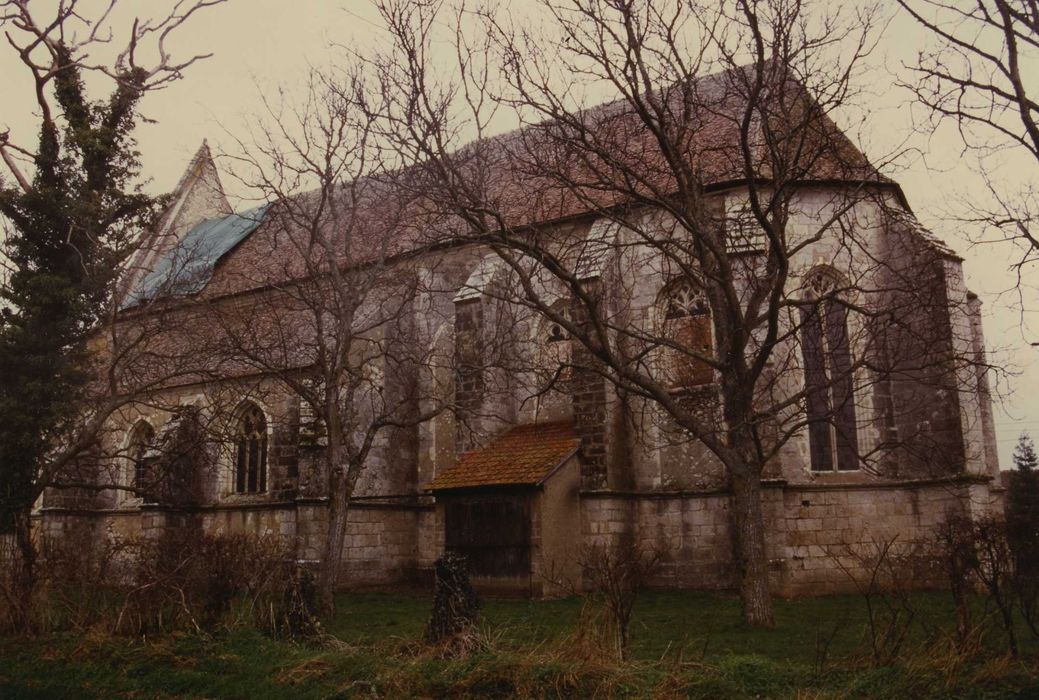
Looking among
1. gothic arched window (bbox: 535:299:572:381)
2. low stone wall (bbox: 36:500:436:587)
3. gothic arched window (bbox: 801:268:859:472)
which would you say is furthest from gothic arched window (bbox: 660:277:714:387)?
low stone wall (bbox: 36:500:436:587)

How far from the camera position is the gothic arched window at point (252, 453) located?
22.7 metres

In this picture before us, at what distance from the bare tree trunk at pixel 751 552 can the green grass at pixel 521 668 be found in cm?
27

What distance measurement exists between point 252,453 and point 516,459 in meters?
8.68

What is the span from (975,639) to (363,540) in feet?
44.2

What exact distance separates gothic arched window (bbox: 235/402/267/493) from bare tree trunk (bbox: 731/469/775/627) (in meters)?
14.4

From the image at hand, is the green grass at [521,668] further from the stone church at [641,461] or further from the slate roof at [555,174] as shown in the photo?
the slate roof at [555,174]

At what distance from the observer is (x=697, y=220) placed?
1135cm

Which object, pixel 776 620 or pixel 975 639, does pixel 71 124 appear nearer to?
pixel 776 620

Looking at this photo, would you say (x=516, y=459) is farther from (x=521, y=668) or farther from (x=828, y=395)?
(x=521, y=668)

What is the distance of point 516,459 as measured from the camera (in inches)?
680

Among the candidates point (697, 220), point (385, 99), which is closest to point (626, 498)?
point (697, 220)

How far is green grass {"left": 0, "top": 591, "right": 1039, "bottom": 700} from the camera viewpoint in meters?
7.04

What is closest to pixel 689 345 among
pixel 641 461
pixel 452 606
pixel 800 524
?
pixel 641 461

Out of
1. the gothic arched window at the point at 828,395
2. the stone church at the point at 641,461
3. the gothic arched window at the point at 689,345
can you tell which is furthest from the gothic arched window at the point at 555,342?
the gothic arched window at the point at 828,395
